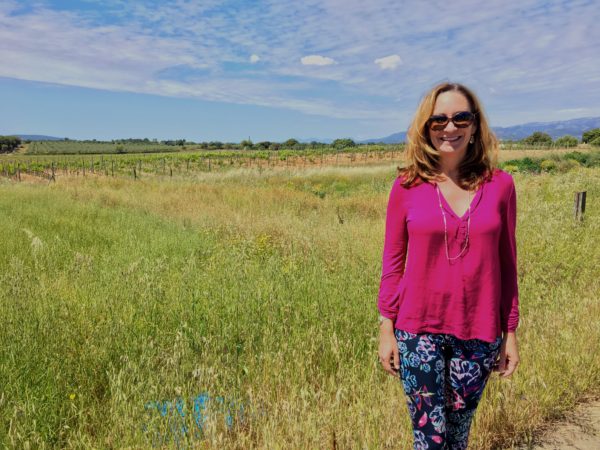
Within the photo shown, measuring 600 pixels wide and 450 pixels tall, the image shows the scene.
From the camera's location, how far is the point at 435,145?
5.86ft

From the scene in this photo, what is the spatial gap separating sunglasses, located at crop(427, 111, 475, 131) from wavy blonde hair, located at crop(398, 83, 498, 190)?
0.15 ft

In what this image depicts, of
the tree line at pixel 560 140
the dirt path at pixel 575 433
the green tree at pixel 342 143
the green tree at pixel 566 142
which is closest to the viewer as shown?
the dirt path at pixel 575 433

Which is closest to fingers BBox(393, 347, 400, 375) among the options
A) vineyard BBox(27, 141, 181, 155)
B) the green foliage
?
the green foliage

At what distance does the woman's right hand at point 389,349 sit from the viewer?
1.81m

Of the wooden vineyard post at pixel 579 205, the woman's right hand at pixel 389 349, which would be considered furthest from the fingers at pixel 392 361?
the wooden vineyard post at pixel 579 205

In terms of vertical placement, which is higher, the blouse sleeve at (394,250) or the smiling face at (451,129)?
the smiling face at (451,129)

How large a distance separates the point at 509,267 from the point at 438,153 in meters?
0.56

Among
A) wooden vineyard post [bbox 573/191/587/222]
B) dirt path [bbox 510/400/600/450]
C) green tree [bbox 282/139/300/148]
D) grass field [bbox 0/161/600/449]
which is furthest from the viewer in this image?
green tree [bbox 282/139/300/148]

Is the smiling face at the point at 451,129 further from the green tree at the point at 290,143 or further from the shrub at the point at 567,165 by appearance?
the green tree at the point at 290,143

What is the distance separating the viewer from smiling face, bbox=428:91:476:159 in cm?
172

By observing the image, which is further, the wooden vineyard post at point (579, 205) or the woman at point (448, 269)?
the wooden vineyard post at point (579, 205)

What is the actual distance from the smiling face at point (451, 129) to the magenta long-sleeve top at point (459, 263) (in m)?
0.17

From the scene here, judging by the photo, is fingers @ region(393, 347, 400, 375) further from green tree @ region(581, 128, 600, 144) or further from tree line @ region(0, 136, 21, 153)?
tree line @ region(0, 136, 21, 153)

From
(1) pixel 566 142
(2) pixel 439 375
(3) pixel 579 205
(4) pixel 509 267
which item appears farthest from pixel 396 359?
(1) pixel 566 142
